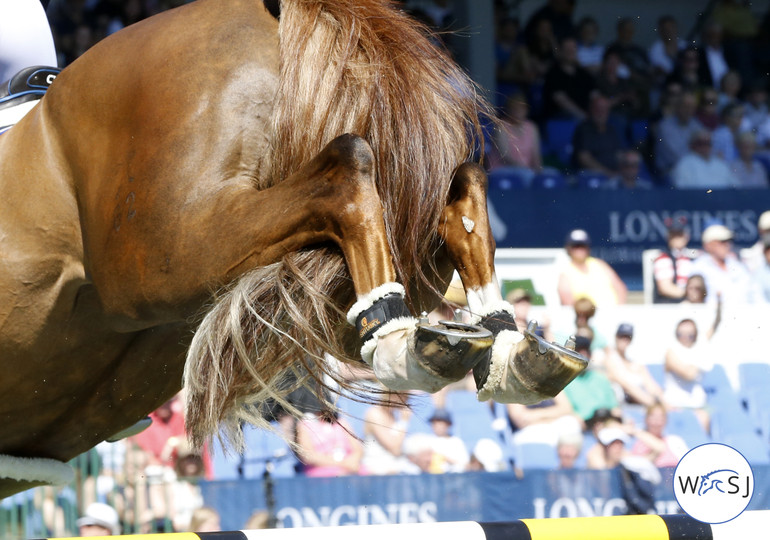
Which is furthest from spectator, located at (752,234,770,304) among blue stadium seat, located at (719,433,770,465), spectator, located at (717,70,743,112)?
spectator, located at (717,70,743,112)

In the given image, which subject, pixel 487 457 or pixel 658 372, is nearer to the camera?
pixel 487 457

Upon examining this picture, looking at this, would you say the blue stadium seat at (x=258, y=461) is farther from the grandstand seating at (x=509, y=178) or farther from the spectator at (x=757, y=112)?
the spectator at (x=757, y=112)

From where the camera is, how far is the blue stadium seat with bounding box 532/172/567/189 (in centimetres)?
1013

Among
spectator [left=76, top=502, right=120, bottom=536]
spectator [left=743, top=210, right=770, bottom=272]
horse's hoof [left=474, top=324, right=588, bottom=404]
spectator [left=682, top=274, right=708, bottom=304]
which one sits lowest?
spectator [left=76, top=502, right=120, bottom=536]

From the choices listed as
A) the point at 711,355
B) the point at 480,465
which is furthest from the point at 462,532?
the point at 711,355

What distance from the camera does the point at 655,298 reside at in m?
Result: 8.77

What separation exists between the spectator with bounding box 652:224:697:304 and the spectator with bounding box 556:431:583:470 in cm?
208

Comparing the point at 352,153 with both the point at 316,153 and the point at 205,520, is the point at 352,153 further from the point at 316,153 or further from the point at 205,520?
the point at 205,520

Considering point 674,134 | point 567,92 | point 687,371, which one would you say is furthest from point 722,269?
point 567,92

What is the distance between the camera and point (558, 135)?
11.5 metres

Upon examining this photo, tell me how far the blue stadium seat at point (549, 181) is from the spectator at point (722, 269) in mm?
1610

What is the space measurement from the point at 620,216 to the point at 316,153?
24.6 feet

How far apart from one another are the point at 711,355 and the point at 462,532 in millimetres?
5263

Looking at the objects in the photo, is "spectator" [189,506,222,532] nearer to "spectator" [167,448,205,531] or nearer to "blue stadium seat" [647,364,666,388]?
"spectator" [167,448,205,531]
